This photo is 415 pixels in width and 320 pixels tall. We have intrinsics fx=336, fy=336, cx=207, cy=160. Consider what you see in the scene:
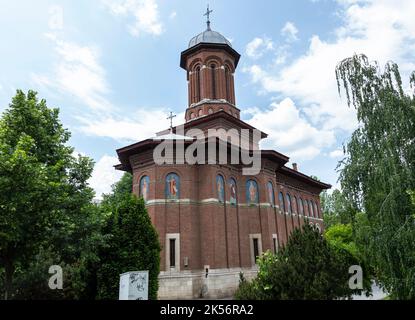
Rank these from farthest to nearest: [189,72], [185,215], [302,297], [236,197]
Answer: [189,72], [236,197], [185,215], [302,297]

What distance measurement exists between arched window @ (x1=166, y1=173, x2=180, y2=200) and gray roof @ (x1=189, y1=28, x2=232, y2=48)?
1104cm

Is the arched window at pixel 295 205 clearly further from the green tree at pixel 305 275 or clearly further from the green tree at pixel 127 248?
the green tree at pixel 305 275

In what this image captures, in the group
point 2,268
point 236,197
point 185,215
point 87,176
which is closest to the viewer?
point 2,268

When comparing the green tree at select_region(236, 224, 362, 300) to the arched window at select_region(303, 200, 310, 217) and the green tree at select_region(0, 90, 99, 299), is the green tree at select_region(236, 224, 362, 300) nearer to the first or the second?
the green tree at select_region(0, 90, 99, 299)

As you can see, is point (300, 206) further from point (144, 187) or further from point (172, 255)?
point (144, 187)

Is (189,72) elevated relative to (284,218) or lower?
elevated

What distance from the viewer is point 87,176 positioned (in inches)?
470

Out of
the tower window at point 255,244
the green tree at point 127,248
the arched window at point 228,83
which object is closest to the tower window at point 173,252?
the green tree at point 127,248

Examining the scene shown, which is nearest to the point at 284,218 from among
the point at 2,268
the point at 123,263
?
the point at 123,263

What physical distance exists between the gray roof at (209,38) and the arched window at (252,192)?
1064 cm

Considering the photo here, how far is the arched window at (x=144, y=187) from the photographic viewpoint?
1809 cm

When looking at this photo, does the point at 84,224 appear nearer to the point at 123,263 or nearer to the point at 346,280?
the point at 123,263
